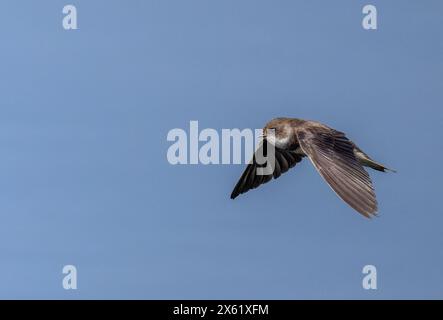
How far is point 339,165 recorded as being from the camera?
15180 mm

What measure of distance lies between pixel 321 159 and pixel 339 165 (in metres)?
0.33

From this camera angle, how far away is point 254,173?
17.9 metres

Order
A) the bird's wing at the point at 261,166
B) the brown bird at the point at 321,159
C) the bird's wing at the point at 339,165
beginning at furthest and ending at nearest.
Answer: the bird's wing at the point at 261,166 < the brown bird at the point at 321,159 < the bird's wing at the point at 339,165

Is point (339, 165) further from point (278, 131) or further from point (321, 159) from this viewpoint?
point (278, 131)

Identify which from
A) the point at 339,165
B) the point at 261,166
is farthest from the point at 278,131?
the point at 339,165

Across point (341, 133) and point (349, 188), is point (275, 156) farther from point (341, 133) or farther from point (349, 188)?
point (349, 188)

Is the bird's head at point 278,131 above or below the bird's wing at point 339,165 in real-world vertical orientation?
above

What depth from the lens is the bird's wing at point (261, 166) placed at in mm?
17766

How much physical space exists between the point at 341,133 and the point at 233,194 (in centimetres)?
263

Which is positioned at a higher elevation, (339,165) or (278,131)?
(278,131)

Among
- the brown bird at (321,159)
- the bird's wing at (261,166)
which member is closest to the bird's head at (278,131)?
the brown bird at (321,159)

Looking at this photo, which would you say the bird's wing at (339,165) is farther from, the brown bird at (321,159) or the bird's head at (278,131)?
the bird's head at (278,131)

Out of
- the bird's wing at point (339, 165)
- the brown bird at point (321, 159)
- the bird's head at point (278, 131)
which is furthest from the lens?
the bird's head at point (278, 131)

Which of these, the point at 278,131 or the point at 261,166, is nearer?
the point at 278,131
